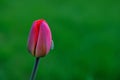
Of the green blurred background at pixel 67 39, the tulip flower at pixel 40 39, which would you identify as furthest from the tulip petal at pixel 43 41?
the green blurred background at pixel 67 39

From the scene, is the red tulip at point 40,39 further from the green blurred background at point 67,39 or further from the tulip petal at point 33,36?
the green blurred background at point 67,39

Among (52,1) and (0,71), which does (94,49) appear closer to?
(0,71)

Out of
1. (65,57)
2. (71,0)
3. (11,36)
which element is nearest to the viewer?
(65,57)

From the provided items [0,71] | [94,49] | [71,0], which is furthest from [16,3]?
[0,71]

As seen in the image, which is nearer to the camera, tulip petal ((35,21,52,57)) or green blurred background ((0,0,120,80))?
tulip petal ((35,21,52,57))

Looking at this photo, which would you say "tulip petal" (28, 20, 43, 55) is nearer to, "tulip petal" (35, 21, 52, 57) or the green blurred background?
"tulip petal" (35, 21, 52, 57)

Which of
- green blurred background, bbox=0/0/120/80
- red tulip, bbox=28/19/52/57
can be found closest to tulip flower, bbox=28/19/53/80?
red tulip, bbox=28/19/52/57

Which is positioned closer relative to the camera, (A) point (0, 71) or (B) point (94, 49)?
(A) point (0, 71)
